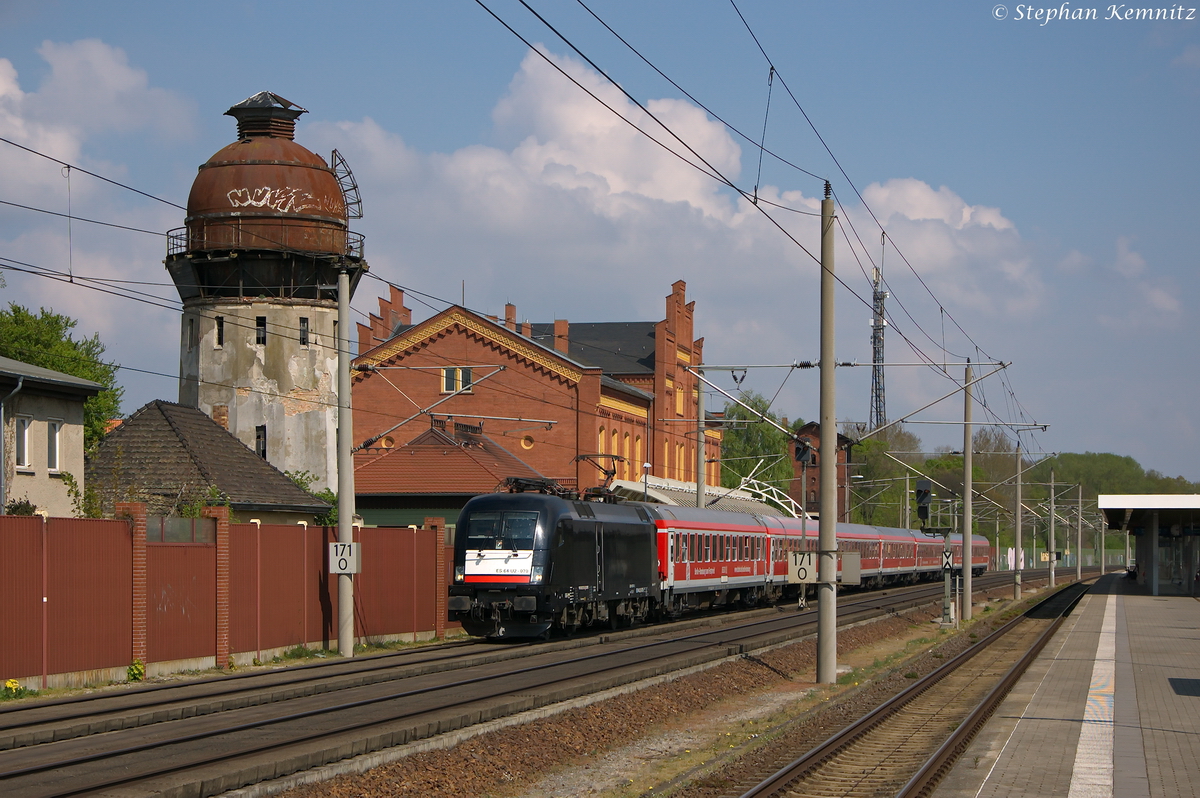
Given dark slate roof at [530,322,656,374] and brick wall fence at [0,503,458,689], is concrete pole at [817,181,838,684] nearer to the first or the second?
brick wall fence at [0,503,458,689]

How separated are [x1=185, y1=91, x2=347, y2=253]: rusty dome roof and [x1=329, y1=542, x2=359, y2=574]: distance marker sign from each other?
2924 cm

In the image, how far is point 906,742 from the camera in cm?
1512

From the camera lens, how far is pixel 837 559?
2103 centimetres

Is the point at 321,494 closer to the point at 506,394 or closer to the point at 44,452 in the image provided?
the point at 506,394

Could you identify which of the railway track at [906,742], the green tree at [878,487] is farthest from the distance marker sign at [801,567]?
the green tree at [878,487]

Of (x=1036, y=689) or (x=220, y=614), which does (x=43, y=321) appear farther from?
(x=1036, y=689)

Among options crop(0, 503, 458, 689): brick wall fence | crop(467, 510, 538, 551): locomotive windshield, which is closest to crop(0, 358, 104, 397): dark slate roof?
crop(0, 503, 458, 689): brick wall fence

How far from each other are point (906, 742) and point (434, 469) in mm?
37975

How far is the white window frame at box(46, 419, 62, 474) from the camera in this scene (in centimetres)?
3095

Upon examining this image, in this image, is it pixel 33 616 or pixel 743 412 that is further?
pixel 743 412

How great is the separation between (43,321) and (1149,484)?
103 m

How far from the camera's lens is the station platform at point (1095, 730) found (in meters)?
12.0

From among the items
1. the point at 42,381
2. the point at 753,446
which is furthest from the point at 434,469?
the point at 753,446

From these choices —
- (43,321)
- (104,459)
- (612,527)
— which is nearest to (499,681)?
(612,527)
